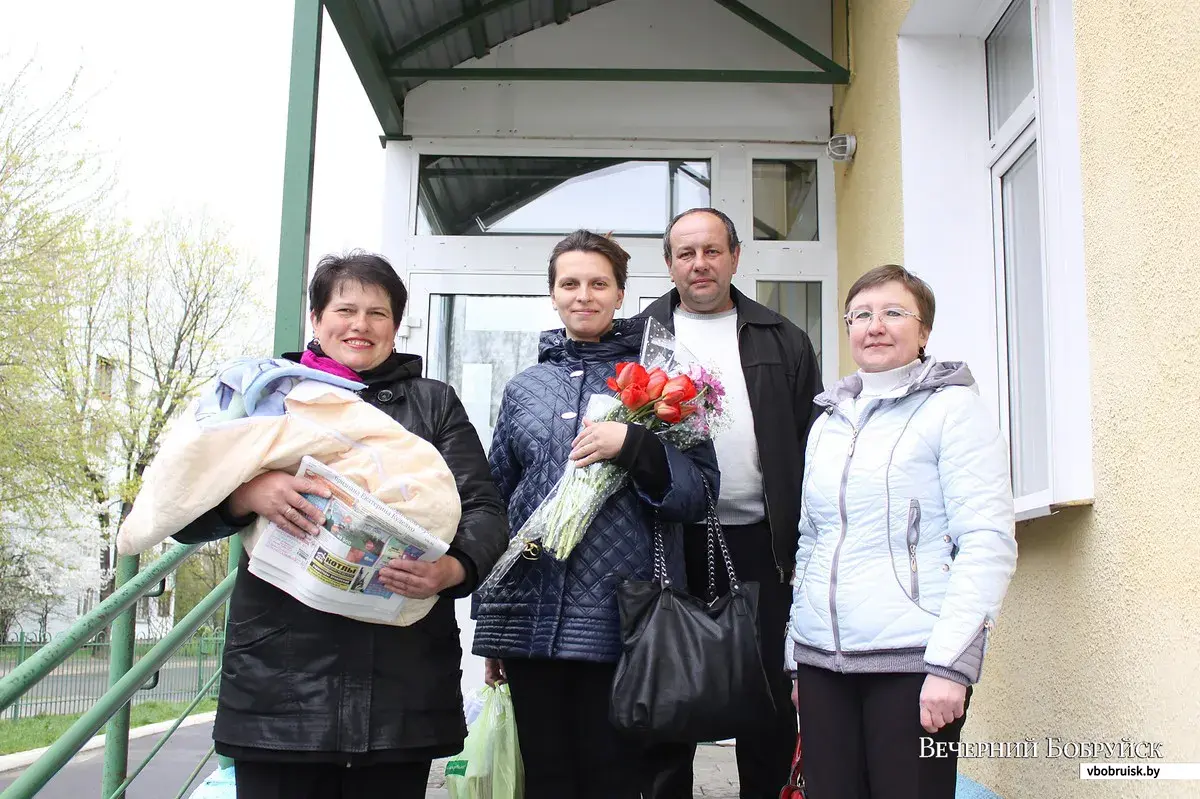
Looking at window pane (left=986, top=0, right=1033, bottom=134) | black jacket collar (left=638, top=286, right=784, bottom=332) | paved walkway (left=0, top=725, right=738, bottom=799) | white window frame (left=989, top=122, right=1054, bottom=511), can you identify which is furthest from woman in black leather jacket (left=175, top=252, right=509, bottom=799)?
window pane (left=986, top=0, right=1033, bottom=134)

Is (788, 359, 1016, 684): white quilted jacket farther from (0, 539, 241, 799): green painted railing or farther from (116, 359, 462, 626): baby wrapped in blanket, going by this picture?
(0, 539, 241, 799): green painted railing

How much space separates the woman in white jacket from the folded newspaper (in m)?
0.78

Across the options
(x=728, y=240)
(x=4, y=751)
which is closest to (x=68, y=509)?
(x=4, y=751)

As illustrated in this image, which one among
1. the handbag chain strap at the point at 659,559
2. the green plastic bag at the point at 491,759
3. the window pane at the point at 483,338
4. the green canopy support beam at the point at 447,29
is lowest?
the green plastic bag at the point at 491,759

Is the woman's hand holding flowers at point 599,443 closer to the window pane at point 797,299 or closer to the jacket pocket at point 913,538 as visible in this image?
the jacket pocket at point 913,538

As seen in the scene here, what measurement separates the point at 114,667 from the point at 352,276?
1570 millimetres

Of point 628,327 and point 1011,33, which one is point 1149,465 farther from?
point 1011,33

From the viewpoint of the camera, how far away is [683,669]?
2.04 m

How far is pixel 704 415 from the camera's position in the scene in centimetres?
228

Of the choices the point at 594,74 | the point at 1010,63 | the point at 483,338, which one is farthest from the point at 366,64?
the point at 1010,63

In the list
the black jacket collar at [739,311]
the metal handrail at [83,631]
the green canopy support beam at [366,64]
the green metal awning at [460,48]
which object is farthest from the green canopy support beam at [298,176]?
the black jacket collar at [739,311]

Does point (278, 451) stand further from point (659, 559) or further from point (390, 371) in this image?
point (659, 559)

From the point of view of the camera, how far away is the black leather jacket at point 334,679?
1.72 m

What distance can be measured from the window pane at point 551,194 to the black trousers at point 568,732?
3.80 m
